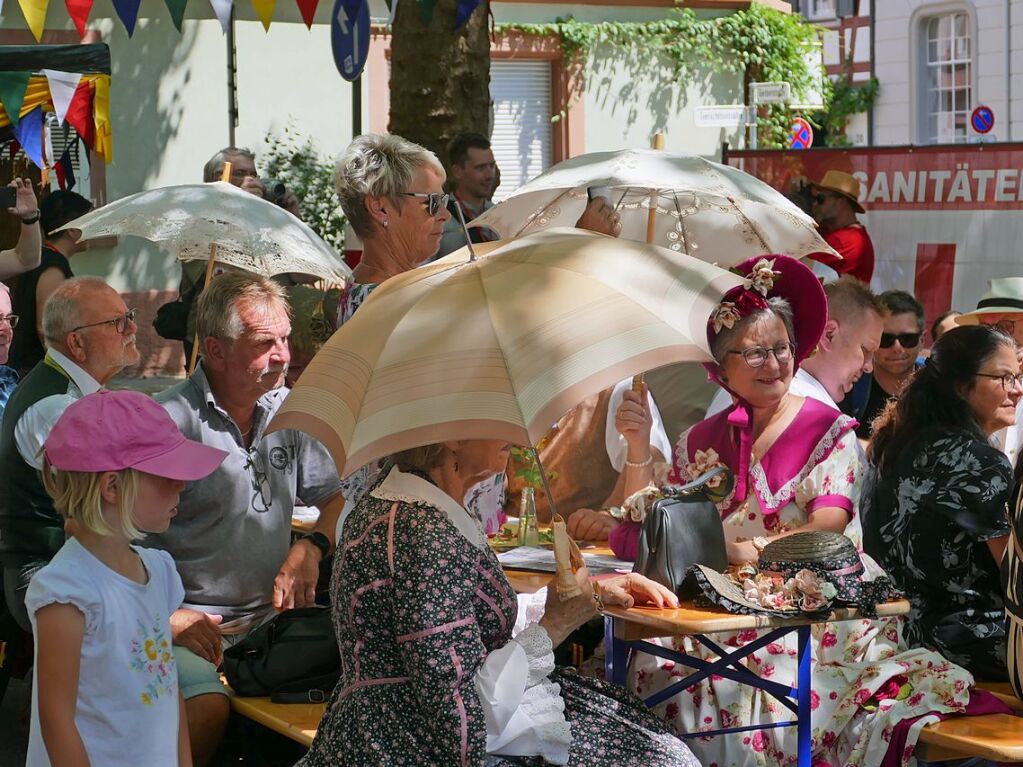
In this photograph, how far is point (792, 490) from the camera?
4539 mm

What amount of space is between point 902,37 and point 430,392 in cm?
3007

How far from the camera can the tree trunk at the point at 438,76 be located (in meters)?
8.77

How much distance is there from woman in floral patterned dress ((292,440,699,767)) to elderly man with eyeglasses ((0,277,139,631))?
1.56 m

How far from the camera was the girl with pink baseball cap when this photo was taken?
323 centimetres

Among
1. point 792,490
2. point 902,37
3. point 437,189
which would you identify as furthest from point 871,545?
point 902,37

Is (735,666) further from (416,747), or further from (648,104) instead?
(648,104)

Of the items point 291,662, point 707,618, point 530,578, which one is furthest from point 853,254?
point 291,662

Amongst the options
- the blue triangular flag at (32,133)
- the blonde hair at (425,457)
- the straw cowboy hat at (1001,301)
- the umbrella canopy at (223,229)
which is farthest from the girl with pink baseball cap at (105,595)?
the blue triangular flag at (32,133)

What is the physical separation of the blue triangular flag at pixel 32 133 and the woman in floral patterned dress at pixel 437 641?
7338mm

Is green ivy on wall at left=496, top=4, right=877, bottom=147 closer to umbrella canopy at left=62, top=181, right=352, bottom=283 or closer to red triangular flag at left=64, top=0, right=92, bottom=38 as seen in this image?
red triangular flag at left=64, top=0, right=92, bottom=38

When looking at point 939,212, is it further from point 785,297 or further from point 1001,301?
point 785,297

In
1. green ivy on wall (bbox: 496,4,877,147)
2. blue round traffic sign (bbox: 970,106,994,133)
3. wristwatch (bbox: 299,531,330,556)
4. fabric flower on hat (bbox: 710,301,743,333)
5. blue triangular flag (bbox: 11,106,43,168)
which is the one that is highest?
green ivy on wall (bbox: 496,4,877,147)

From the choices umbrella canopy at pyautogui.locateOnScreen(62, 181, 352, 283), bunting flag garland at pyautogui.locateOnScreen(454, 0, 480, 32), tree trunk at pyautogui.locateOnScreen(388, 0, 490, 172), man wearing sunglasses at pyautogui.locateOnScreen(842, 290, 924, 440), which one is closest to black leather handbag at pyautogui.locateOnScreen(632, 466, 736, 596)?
umbrella canopy at pyautogui.locateOnScreen(62, 181, 352, 283)

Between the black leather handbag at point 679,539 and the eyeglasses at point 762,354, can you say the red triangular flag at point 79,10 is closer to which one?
the eyeglasses at point 762,354
